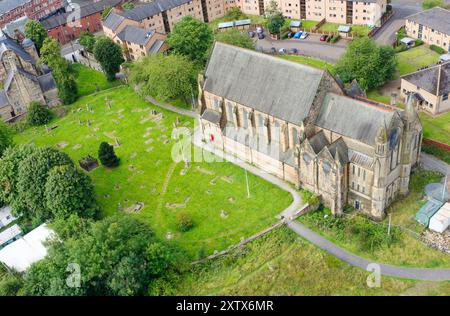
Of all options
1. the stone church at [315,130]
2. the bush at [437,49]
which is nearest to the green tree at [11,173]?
the stone church at [315,130]

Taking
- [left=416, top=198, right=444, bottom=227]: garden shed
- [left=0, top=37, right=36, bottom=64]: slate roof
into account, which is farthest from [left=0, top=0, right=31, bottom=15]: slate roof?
[left=416, top=198, right=444, bottom=227]: garden shed

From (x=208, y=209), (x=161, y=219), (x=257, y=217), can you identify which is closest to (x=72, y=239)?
(x=161, y=219)

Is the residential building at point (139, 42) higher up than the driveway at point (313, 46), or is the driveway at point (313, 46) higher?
the residential building at point (139, 42)

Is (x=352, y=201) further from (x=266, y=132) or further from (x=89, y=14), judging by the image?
(x=89, y=14)

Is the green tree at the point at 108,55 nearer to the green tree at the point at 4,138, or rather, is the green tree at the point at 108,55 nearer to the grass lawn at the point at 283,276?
the green tree at the point at 4,138

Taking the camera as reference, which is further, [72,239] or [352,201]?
[352,201]

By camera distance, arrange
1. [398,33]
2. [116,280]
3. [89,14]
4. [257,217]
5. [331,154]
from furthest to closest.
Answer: [89,14] → [398,33] → [257,217] → [331,154] → [116,280]
